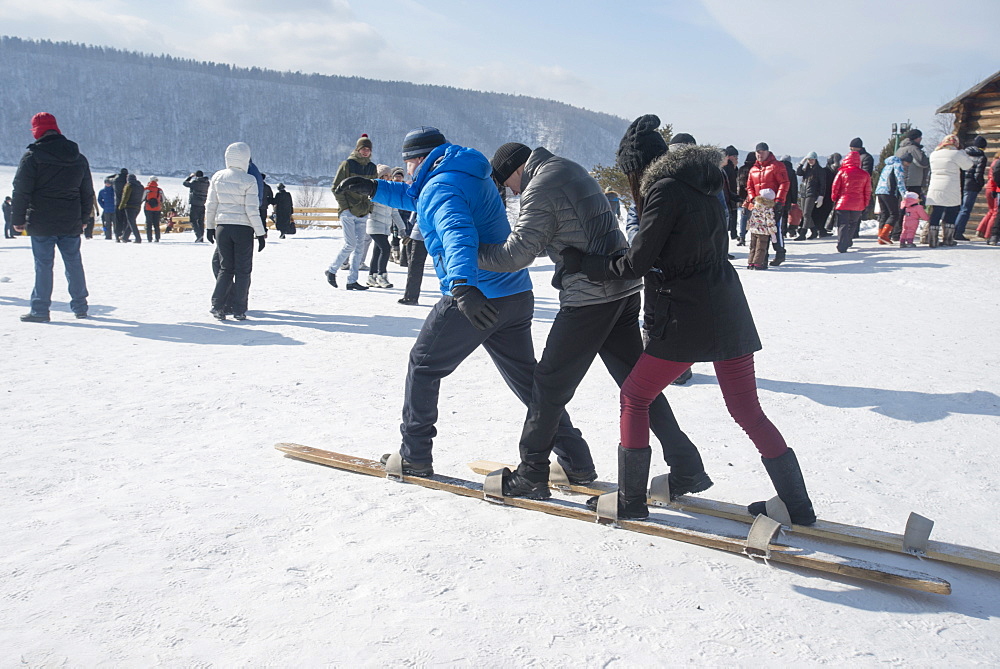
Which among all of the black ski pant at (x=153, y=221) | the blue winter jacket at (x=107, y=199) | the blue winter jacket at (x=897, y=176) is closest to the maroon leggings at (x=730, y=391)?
the blue winter jacket at (x=897, y=176)

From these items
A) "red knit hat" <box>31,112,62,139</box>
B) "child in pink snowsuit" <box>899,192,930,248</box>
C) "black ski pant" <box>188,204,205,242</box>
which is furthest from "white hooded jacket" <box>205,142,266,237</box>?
"black ski pant" <box>188,204,205,242</box>

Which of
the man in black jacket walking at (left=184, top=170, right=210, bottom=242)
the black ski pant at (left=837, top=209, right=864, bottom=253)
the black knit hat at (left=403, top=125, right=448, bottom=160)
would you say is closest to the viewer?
the black knit hat at (left=403, top=125, right=448, bottom=160)

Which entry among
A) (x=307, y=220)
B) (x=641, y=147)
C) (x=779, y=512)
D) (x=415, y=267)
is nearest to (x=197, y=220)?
(x=307, y=220)

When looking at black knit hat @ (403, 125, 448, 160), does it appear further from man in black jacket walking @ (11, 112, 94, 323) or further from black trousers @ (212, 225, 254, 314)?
man in black jacket walking @ (11, 112, 94, 323)

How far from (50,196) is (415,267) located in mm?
3927

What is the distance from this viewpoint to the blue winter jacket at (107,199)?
1945cm

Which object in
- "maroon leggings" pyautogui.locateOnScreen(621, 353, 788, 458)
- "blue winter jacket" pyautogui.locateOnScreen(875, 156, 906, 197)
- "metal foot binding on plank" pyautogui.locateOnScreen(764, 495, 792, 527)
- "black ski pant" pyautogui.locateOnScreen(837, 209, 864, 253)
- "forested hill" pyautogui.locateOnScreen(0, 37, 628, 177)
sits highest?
"forested hill" pyautogui.locateOnScreen(0, 37, 628, 177)

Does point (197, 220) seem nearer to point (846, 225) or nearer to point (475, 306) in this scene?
point (846, 225)

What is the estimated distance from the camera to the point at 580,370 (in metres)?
3.11

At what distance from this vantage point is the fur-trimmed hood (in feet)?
8.95

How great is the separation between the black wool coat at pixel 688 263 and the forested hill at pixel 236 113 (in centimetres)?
11572

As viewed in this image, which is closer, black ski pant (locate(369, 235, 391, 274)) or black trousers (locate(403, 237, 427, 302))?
black trousers (locate(403, 237, 427, 302))

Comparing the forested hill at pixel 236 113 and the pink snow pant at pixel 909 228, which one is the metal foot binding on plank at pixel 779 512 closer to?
the pink snow pant at pixel 909 228

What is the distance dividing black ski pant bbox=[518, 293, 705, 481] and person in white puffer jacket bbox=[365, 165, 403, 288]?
6.70 metres
